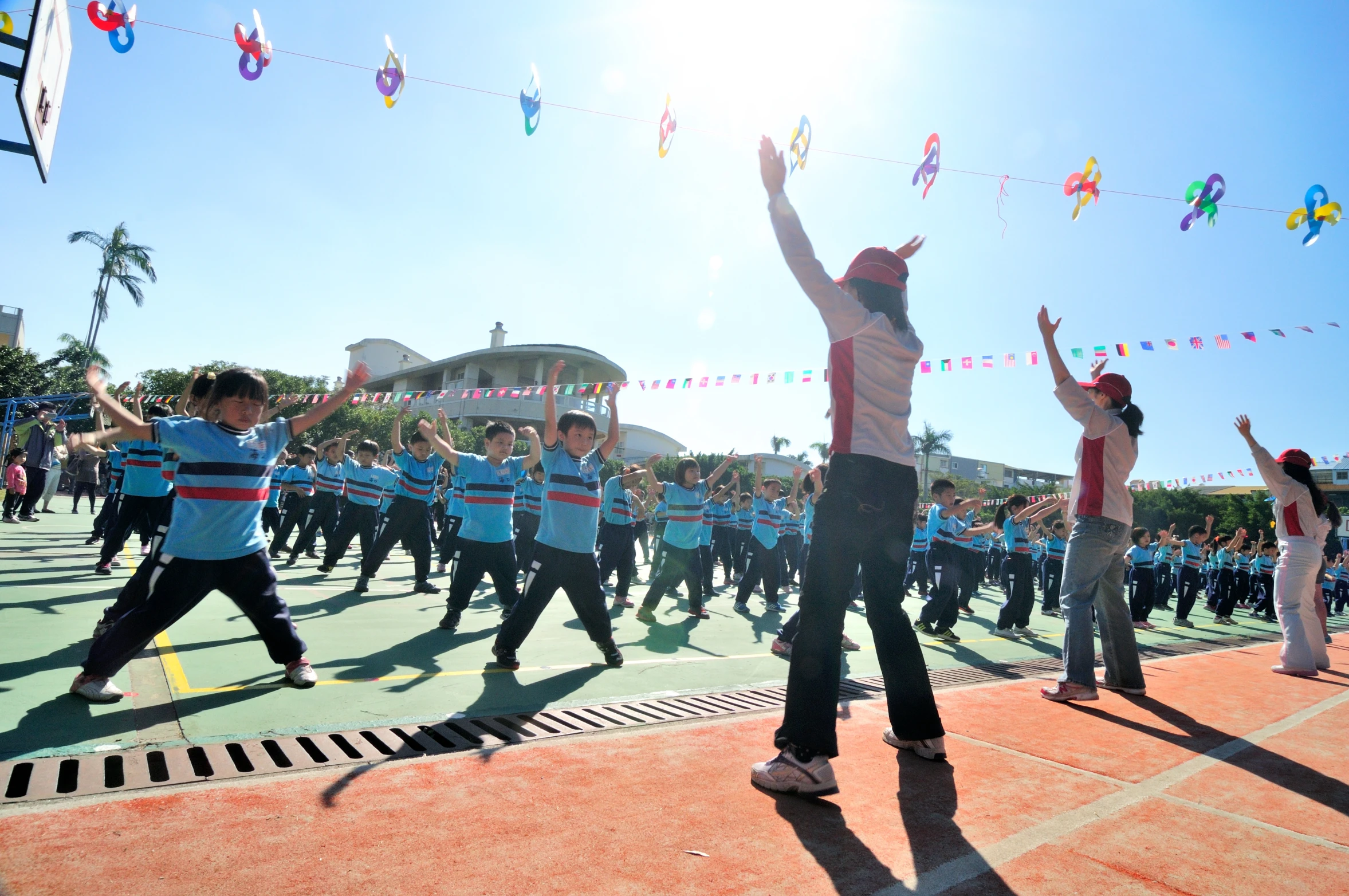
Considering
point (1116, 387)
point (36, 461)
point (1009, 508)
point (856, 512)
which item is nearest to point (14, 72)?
point (856, 512)

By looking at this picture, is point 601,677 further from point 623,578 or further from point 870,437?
point 623,578

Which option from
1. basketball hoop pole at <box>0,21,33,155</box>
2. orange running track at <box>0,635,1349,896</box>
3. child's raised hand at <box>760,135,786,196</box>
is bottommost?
orange running track at <box>0,635,1349,896</box>

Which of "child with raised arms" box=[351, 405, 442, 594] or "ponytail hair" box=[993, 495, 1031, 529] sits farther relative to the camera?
"ponytail hair" box=[993, 495, 1031, 529]

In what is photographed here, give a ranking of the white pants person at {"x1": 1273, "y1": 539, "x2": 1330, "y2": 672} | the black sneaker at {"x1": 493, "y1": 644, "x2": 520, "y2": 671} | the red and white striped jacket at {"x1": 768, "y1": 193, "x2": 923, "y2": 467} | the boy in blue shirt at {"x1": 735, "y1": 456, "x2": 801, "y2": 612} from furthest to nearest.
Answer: the boy in blue shirt at {"x1": 735, "y1": 456, "x2": 801, "y2": 612} → the white pants person at {"x1": 1273, "y1": 539, "x2": 1330, "y2": 672} → the black sneaker at {"x1": 493, "y1": 644, "x2": 520, "y2": 671} → the red and white striped jacket at {"x1": 768, "y1": 193, "x2": 923, "y2": 467}

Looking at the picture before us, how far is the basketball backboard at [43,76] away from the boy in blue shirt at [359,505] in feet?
13.7

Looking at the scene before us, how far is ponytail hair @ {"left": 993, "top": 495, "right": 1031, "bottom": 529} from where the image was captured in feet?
30.3

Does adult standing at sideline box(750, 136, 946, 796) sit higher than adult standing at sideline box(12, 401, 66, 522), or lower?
higher

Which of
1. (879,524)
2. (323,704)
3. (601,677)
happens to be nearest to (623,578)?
(601,677)

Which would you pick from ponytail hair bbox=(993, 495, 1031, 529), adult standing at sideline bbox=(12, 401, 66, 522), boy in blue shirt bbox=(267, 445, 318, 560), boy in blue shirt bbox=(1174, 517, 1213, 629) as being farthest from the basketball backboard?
boy in blue shirt bbox=(1174, 517, 1213, 629)

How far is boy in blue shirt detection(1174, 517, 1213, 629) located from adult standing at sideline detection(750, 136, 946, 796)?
12967mm

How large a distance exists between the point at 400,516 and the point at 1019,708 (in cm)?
657

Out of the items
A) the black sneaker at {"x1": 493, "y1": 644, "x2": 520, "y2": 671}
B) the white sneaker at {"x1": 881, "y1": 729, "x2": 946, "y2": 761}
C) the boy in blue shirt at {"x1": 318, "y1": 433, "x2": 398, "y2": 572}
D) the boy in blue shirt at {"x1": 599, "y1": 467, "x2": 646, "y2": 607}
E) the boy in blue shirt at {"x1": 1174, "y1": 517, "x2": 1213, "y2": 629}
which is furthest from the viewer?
the boy in blue shirt at {"x1": 1174, "y1": 517, "x2": 1213, "y2": 629}

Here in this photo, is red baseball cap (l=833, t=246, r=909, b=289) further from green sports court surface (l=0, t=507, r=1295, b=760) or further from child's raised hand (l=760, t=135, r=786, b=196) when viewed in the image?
green sports court surface (l=0, t=507, r=1295, b=760)

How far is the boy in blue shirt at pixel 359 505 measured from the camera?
9.43 m
